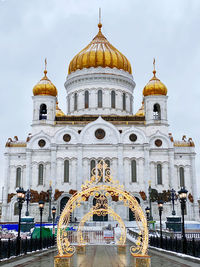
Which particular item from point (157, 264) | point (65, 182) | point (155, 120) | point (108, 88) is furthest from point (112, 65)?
point (157, 264)

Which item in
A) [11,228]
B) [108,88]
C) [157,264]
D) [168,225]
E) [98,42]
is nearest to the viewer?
[157,264]

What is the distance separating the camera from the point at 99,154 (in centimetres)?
4669

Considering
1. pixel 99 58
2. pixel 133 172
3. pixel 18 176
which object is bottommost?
pixel 18 176

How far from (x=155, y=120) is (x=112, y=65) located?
1233 cm

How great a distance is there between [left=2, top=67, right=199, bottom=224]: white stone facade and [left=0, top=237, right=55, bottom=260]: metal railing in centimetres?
2346

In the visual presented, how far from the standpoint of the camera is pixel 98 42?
57.4 meters

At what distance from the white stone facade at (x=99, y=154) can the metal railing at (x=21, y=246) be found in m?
23.5

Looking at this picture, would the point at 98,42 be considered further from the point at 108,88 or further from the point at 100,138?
the point at 100,138

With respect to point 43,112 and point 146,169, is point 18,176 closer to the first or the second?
point 43,112

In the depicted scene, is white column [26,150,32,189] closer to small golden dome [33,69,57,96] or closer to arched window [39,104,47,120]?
arched window [39,104,47,120]

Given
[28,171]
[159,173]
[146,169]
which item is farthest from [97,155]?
[28,171]

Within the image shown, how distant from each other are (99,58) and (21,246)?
41.4 m

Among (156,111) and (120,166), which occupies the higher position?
(156,111)

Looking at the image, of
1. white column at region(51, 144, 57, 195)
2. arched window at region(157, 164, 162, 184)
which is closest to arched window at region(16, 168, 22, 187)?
white column at region(51, 144, 57, 195)
